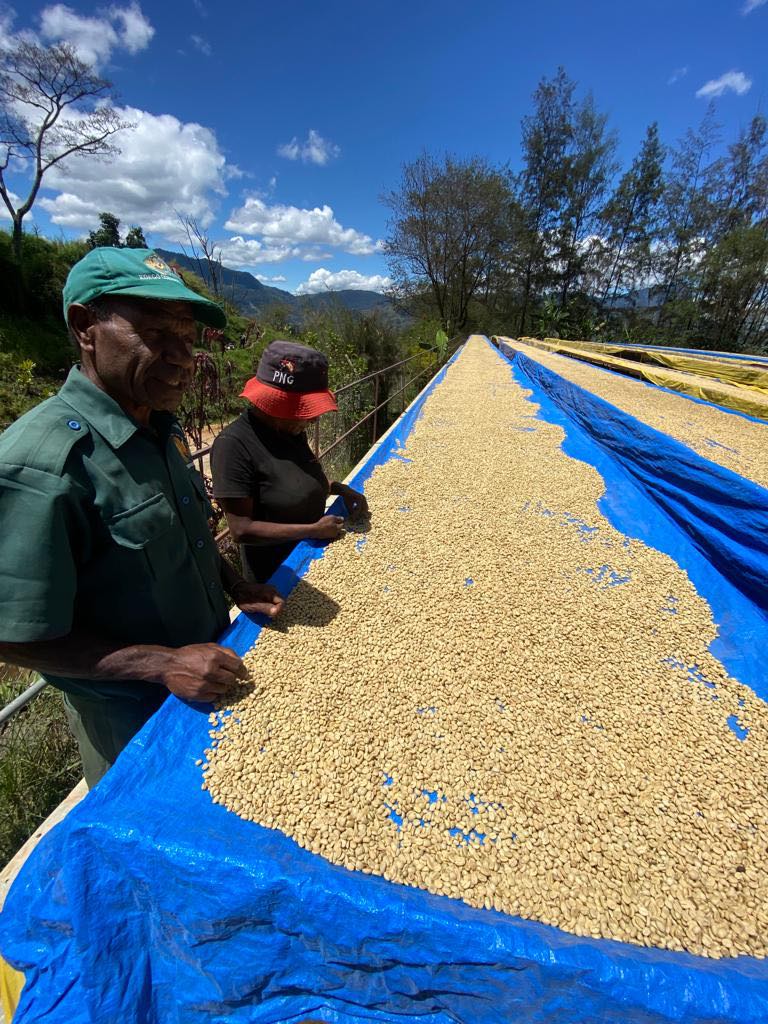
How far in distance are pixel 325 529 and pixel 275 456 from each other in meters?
0.38

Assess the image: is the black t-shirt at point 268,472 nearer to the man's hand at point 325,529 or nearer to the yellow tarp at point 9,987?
the man's hand at point 325,529

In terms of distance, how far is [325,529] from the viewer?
6.35 feet

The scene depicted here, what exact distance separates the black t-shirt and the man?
0.51m

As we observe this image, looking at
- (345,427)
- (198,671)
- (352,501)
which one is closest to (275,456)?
(352,501)

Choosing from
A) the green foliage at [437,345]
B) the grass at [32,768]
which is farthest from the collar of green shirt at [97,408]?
the green foliage at [437,345]

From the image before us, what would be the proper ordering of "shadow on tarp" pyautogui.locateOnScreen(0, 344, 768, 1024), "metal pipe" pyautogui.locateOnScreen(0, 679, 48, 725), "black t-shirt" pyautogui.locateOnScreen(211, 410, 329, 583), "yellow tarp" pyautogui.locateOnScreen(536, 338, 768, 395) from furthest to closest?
"yellow tarp" pyautogui.locateOnScreen(536, 338, 768, 395) < "black t-shirt" pyautogui.locateOnScreen(211, 410, 329, 583) < "metal pipe" pyautogui.locateOnScreen(0, 679, 48, 725) < "shadow on tarp" pyautogui.locateOnScreen(0, 344, 768, 1024)

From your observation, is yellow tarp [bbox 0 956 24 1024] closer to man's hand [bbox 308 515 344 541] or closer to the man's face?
the man's face

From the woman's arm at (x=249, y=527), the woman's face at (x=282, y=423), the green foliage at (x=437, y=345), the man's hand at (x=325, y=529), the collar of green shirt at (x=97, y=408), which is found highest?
the green foliage at (x=437, y=345)

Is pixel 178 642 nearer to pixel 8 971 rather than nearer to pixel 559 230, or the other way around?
pixel 8 971

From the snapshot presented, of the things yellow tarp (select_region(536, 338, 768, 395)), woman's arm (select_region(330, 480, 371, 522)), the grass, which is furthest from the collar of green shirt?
yellow tarp (select_region(536, 338, 768, 395))

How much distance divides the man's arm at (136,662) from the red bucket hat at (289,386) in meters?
0.98

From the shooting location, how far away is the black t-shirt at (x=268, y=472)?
1718mm

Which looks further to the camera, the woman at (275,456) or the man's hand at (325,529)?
the man's hand at (325,529)

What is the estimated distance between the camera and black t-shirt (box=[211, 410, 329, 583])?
1718 millimetres
